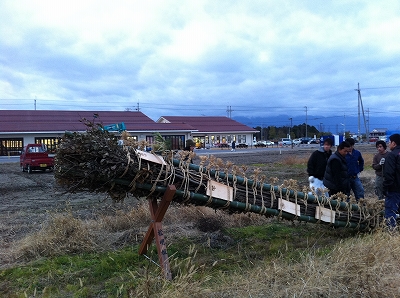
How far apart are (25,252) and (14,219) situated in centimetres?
326

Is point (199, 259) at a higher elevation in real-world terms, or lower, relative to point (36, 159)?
lower

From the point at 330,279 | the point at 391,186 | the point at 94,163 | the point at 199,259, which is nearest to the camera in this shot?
the point at 330,279

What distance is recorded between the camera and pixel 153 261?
4.69m

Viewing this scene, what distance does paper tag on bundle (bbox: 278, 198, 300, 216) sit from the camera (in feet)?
16.9

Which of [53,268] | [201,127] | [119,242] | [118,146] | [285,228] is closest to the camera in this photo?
[118,146]

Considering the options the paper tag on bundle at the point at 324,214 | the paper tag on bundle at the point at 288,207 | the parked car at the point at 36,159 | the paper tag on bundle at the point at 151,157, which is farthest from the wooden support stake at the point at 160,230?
the parked car at the point at 36,159

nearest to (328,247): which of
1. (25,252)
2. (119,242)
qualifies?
(119,242)

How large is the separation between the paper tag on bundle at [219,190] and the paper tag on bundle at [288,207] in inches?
32.1

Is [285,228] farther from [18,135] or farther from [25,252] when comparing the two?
[18,135]

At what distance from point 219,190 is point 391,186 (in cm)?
Answer: 281

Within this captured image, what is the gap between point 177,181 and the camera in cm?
443

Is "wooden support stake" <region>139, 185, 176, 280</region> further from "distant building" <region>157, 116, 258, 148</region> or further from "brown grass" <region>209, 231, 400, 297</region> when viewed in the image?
"distant building" <region>157, 116, 258, 148</region>

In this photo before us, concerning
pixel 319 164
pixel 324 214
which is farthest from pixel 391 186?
pixel 319 164

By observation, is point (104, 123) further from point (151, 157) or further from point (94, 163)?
point (94, 163)
